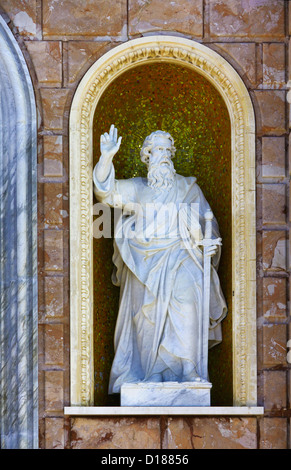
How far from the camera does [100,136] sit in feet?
39.2

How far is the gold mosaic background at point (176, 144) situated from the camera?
1181cm

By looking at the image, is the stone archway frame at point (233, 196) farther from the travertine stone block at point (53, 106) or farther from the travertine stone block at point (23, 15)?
the travertine stone block at point (23, 15)

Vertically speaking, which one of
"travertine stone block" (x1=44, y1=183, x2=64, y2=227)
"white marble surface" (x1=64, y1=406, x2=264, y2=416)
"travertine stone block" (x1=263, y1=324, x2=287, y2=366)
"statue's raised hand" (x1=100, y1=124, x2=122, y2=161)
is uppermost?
"statue's raised hand" (x1=100, y1=124, x2=122, y2=161)

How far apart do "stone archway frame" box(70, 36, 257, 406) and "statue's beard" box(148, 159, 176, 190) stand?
1.85 feet

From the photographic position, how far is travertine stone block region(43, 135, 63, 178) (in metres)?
11.6

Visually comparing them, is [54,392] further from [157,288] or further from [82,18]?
[82,18]

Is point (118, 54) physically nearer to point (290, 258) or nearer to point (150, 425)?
point (290, 258)

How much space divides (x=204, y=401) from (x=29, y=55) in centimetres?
347

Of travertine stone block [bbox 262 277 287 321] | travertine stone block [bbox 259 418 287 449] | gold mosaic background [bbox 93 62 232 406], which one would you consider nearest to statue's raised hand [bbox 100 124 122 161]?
gold mosaic background [bbox 93 62 232 406]

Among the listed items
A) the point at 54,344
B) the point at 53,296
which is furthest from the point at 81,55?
the point at 54,344

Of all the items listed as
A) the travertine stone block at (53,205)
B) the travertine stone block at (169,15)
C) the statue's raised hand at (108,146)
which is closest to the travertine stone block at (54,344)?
the travertine stone block at (53,205)

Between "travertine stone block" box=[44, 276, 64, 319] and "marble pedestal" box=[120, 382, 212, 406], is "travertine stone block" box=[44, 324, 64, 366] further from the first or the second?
"marble pedestal" box=[120, 382, 212, 406]

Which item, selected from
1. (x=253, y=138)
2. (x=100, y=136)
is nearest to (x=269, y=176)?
(x=253, y=138)

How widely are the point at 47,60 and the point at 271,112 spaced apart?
2.07 m
